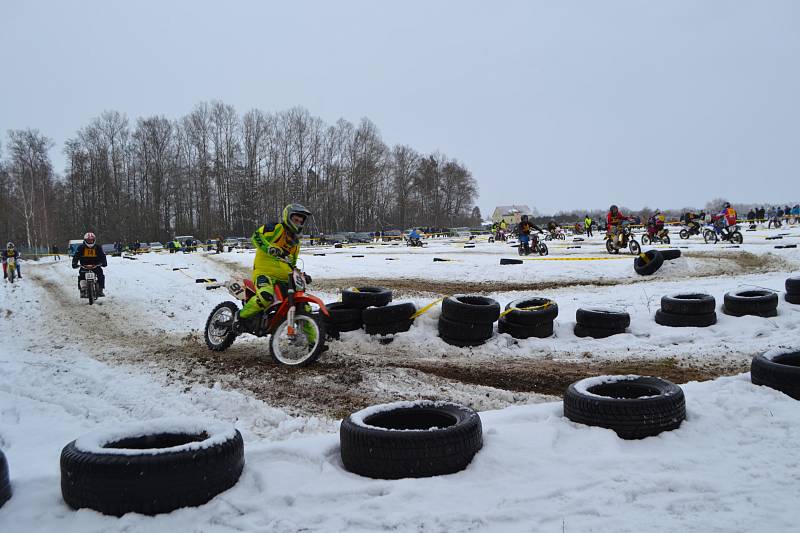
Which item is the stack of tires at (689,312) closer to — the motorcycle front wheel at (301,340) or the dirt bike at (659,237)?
the motorcycle front wheel at (301,340)

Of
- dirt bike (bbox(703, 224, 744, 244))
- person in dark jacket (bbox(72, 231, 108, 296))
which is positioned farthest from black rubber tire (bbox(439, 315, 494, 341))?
dirt bike (bbox(703, 224, 744, 244))

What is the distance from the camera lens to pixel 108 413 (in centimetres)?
544

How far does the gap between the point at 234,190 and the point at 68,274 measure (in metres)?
51.9

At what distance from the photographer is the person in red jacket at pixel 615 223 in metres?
21.2

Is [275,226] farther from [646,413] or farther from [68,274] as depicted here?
[68,274]

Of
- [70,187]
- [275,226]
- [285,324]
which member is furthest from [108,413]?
[70,187]

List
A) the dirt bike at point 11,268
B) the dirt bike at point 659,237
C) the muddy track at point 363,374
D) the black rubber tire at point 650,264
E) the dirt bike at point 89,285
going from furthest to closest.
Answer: the dirt bike at point 659,237
the dirt bike at point 11,268
the black rubber tire at point 650,264
the dirt bike at point 89,285
the muddy track at point 363,374

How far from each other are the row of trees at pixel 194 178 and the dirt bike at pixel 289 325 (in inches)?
2343

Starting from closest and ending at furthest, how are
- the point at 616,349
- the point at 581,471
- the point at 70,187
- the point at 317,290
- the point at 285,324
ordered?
the point at 581,471 < the point at 285,324 < the point at 616,349 < the point at 317,290 < the point at 70,187

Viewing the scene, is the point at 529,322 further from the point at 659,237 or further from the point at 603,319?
the point at 659,237

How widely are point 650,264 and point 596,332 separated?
24.6ft

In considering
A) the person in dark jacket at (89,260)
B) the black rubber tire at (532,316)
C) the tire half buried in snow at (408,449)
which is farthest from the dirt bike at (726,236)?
the tire half buried in snow at (408,449)

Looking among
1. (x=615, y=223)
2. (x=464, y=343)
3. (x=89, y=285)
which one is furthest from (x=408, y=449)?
(x=615, y=223)

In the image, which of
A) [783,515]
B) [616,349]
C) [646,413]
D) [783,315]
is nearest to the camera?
[783,515]
